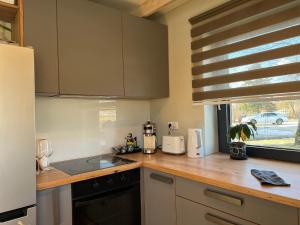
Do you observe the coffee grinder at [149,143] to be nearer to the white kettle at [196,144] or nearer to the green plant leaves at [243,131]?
the white kettle at [196,144]

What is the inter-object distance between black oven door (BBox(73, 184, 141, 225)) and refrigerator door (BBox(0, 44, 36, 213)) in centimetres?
35

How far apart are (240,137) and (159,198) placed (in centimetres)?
78

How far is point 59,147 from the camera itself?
1.84 m

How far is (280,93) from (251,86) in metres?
0.20

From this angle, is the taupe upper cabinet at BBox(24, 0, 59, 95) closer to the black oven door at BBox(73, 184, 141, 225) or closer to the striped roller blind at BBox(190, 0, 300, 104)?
the black oven door at BBox(73, 184, 141, 225)

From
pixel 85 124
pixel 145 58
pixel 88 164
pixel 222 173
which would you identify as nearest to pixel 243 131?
pixel 222 173

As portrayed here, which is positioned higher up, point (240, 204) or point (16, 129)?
point (16, 129)

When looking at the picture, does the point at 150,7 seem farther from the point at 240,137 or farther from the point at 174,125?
the point at 240,137

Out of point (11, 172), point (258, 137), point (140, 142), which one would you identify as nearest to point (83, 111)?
point (140, 142)

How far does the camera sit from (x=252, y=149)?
1789 millimetres

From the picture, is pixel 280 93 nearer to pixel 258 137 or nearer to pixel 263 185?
pixel 258 137

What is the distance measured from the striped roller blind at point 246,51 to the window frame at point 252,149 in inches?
8.3

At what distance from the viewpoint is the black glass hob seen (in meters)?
1.54

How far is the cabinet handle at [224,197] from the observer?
1133 mm
